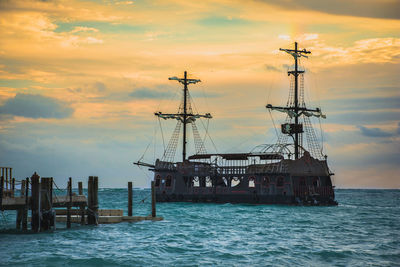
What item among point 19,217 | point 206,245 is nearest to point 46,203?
point 19,217

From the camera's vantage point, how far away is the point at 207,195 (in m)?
71.8

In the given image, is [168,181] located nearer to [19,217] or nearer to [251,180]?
[251,180]

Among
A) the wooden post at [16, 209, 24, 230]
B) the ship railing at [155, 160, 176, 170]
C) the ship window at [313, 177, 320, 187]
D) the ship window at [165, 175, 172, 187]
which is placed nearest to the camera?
the wooden post at [16, 209, 24, 230]

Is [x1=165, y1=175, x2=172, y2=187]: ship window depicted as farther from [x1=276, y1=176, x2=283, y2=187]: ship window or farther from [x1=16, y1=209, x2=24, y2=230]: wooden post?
[x1=16, y1=209, x2=24, y2=230]: wooden post

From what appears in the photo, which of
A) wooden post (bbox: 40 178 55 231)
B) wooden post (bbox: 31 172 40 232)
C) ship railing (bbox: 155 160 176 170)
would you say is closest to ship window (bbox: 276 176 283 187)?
ship railing (bbox: 155 160 176 170)

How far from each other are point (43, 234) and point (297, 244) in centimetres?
1549

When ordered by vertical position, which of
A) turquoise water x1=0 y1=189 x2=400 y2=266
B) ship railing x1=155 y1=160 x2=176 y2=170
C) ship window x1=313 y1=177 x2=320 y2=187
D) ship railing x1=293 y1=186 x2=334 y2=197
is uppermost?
ship railing x1=155 y1=160 x2=176 y2=170

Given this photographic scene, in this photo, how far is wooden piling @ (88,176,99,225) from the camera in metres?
35.3

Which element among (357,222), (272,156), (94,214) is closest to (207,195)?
(272,156)

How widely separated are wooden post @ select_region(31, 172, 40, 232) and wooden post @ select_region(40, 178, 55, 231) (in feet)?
1.12

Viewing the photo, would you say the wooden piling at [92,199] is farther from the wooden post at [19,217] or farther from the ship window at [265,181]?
the ship window at [265,181]

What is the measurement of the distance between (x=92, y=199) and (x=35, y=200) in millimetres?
4749

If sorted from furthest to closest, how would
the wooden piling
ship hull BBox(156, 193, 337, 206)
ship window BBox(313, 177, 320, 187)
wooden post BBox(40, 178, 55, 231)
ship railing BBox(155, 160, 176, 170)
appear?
ship railing BBox(155, 160, 176, 170)
ship window BBox(313, 177, 320, 187)
ship hull BBox(156, 193, 337, 206)
the wooden piling
wooden post BBox(40, 178, 55, 231)

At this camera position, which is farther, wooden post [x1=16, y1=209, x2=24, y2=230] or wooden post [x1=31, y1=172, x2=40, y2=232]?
wooden post [x1=16, y1=209, x2=24, y2=230]
